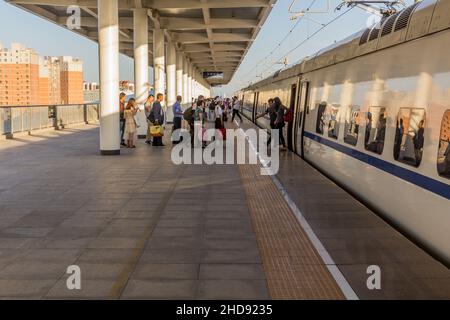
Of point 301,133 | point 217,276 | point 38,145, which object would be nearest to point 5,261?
point 217,276

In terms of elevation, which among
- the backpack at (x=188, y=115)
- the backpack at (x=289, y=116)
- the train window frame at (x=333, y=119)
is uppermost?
the train window frame at (x=333, y=119)

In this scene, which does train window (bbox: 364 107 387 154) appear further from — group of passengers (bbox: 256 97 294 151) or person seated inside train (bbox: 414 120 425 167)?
group of passengers (bbox: 256 97 294 151)

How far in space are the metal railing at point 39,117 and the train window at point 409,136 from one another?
50.6ft

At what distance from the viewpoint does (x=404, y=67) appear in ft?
21.0

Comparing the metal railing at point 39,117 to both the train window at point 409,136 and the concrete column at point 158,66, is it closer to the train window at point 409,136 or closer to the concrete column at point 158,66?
the concrete column at point 158,66

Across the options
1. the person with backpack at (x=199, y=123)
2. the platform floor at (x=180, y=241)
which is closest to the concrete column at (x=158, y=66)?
the person with backpack at (x=199, y=123)

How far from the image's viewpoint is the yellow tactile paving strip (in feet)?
14.5

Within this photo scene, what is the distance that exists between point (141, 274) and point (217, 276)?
72cm

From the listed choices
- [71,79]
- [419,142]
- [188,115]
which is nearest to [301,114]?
[188,115]

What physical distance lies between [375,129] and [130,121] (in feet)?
34.2

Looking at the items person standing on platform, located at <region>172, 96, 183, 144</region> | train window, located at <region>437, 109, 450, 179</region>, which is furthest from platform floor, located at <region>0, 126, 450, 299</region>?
person standing on platform, located at <region>172, 96, 183, 144</region>

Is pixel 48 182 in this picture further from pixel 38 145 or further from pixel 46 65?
pixel 46 65

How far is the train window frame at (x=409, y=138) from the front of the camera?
18.5 ft

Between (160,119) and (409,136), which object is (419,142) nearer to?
(409,136)
